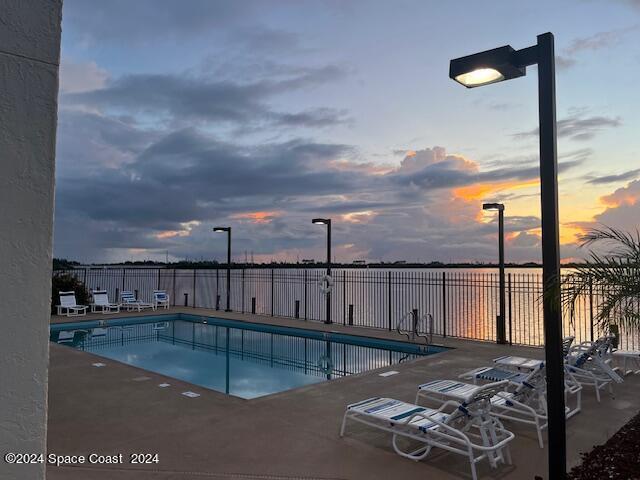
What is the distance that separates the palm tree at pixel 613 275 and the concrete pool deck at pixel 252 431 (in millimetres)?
1454

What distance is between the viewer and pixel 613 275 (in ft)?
13.8

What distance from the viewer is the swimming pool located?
8.88 m

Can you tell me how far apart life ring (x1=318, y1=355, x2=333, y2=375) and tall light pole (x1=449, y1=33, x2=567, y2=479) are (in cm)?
602

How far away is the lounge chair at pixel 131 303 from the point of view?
695 inches

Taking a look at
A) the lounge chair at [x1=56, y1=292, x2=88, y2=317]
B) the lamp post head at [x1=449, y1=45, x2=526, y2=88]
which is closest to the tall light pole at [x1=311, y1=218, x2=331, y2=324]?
the lounge chair at [x1=56, y1=292, x2=88, y2=317]

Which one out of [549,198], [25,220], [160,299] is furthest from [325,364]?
[160,299]

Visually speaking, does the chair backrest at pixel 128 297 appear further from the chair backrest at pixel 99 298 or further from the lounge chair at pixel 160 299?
the chair backrest at pixel 99 298

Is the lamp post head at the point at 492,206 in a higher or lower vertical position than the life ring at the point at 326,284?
higher

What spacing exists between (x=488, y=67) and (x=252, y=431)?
4.21 meters

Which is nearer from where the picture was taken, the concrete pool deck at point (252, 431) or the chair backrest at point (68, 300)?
the concrete pool deck at point (252, 431)

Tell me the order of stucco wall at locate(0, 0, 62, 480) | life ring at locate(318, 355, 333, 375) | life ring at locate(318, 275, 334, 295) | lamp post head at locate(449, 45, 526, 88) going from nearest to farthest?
stucco wall at locate(0, 0, 62, 480), lamp post head at locate(449, 45, 526, 88), life ring at locate(318, 355, 333, 375), life ring at locate(318, 275, 334, 295)

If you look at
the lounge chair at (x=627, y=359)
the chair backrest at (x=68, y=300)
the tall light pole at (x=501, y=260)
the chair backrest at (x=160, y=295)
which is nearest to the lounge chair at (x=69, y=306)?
the chair backrest at (x=68, y=300)

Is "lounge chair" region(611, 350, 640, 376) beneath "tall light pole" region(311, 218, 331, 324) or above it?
beneath

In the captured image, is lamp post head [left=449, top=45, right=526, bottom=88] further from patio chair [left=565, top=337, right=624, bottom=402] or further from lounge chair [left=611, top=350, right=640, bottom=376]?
lounge chair [left=611, top=350, right=640, bottom=376]
